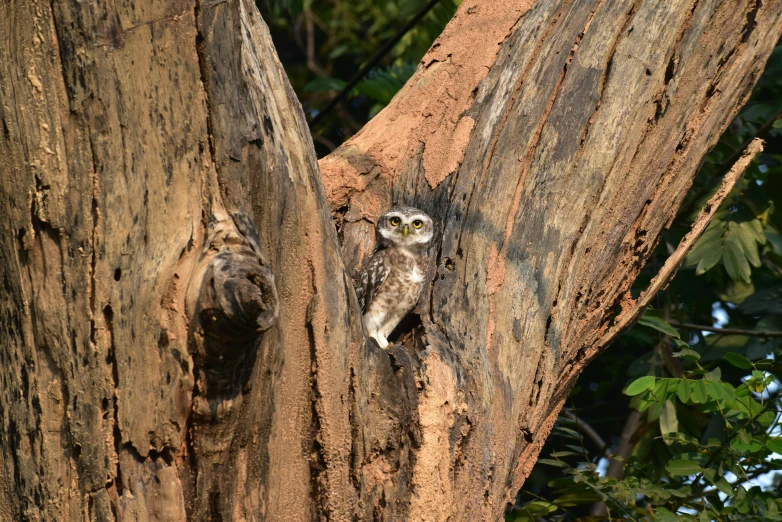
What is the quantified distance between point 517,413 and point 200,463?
124cm

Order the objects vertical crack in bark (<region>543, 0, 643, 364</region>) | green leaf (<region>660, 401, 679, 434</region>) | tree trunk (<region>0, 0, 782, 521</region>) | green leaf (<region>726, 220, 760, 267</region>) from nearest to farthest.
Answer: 1. tree trunk (<region>0, 0, 782, 521</region>)
2. vertical crack in bark (<region>543, 0, 643, 364</region>)
3. green leaf (<region>660, 401, 679, 434</region>)
4. green leaf (<region>726, 220, 760, 267</region>)

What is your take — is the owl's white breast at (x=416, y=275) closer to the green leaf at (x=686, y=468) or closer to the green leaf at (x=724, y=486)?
the green leaf at (x=686, y=468)

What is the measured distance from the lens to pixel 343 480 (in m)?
2.57

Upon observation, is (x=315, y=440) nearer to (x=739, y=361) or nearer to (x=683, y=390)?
(x=683, y=390)

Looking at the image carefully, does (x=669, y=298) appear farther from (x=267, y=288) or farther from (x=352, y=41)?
(x=352, y=41)

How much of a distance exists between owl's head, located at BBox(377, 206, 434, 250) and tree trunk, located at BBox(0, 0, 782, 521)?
0.22 meters

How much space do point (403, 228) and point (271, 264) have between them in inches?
69.3

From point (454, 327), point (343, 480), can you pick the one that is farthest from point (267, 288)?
point (454, 327)

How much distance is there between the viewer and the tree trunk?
6.81ft

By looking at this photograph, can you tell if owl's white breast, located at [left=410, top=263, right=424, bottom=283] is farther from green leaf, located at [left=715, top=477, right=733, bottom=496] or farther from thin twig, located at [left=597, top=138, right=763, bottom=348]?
green leaf, located at [left=715, top=477, right=733, bottom=496]

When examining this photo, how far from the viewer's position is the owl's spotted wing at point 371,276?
423 cm

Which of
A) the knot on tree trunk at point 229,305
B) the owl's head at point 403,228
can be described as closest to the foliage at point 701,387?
the owl's head at point 403,228

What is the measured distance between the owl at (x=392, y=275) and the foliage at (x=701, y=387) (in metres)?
1.01

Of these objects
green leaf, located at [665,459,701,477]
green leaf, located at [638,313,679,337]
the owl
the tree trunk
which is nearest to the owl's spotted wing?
the owl
